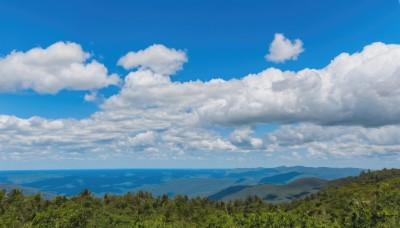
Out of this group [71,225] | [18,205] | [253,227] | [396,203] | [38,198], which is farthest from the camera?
[38,198]

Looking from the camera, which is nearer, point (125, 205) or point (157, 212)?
point (157, 212)

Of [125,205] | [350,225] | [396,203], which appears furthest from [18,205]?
[396,203]

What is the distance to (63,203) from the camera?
16075 cm

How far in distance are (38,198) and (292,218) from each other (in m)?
120

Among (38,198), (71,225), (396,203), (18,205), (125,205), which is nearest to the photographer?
(71,225)

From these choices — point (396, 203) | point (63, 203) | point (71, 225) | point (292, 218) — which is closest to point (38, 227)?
point (71, 225)

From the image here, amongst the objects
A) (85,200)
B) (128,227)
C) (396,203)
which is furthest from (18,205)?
(396,203)

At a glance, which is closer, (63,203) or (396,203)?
(396,203)

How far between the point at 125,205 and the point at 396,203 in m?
128

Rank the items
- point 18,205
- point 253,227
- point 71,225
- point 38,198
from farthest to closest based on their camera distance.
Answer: point 38,198, point 18,205, point 71,225, point 253,227

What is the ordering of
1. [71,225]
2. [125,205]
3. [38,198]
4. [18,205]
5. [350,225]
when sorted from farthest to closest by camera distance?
[125,205], [38,198], [18,205], [71,225], [350,225]

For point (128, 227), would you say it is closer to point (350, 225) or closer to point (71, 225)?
point (71, 225)

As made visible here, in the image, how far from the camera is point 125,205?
186500 millimetres

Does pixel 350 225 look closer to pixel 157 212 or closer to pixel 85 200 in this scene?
pixel 157 212
